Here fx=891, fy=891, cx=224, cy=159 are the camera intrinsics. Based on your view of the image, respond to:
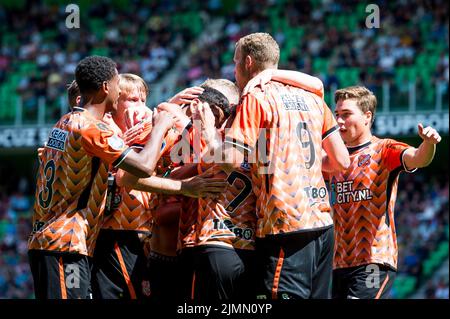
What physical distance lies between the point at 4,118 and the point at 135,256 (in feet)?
51.2

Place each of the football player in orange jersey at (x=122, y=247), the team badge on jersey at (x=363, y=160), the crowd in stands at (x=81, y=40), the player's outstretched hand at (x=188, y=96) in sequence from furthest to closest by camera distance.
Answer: the crowd in stands at (x=81, y=40) < the team badge on jersey at (x=363, y=160) < the football player in orange jersey at (x=122, y=247) < the player's outstretched hand at (x=188, y=96)

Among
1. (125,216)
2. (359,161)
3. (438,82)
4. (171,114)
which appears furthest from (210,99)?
(438,82)

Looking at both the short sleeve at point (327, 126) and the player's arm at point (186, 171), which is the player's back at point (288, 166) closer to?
the short sleeve at point (327, 126)

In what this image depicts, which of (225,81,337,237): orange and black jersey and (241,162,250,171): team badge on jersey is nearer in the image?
(225,81,337,237): orange and black jersey

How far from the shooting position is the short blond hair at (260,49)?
6242mm

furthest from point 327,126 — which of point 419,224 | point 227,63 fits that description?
point 227,63

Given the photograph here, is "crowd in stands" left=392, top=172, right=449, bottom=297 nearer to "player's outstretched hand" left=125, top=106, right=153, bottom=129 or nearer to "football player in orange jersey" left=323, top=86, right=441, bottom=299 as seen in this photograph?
"football player in orange jersey" left=323, top=86, right=441, bottom=299

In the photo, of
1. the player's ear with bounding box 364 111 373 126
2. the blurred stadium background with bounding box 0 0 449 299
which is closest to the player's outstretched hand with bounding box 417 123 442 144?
the player's ear with bounding box 364 111 373 126

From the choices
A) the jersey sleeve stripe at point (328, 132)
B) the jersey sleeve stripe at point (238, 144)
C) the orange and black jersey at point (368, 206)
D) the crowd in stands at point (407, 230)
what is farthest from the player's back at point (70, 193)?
the crowd in stands at point (407, 230)

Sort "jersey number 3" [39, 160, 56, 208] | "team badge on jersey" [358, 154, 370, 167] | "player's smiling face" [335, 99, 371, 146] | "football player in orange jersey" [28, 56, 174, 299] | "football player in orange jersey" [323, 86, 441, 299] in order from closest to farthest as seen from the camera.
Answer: "football player in orange jersey" [28, 56, 174, 299], "jersey number 3" [39, 160, 56, 208], "football player in orange jersey" [323, 86, 441, 299], "team badge on jersey" [358, 154, 370, 167], "player's smiling face" [335, 99, 371, 146]

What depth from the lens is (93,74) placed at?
6215 mm

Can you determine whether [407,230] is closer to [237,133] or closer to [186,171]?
[186,171]

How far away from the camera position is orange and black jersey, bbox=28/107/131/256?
238 inches

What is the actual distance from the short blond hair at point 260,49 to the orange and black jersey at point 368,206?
1.50 metres
